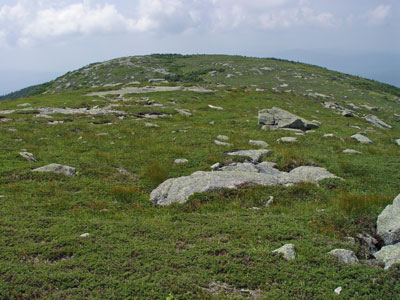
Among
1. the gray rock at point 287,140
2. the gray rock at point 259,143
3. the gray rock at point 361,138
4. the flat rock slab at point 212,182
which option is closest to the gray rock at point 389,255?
the flat rock slab at point 212,182

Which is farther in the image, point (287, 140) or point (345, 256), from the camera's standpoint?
point (287, 140)

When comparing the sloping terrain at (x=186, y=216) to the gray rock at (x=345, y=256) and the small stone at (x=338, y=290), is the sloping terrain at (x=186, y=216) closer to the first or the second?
the small stone at (x=338, y=290)

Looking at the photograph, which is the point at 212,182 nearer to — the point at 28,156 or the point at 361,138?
the point at 28,156

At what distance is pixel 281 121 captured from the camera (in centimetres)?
2783

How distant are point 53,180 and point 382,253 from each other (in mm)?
12706

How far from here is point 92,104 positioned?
39.0 metres

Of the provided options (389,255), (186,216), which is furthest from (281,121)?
(389,255)

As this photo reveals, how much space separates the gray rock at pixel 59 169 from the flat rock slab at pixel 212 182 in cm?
446

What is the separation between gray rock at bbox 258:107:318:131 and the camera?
27.3 m

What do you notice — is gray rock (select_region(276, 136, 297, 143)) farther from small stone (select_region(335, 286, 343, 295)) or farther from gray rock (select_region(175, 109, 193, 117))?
small stone (select_region(335, 286, 343, 295))

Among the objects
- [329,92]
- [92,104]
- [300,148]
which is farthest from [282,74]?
[300,148]

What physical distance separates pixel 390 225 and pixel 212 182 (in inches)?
256

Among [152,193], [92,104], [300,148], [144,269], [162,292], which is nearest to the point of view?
[162,292]

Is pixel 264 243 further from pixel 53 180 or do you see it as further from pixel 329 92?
pixel 329 92
